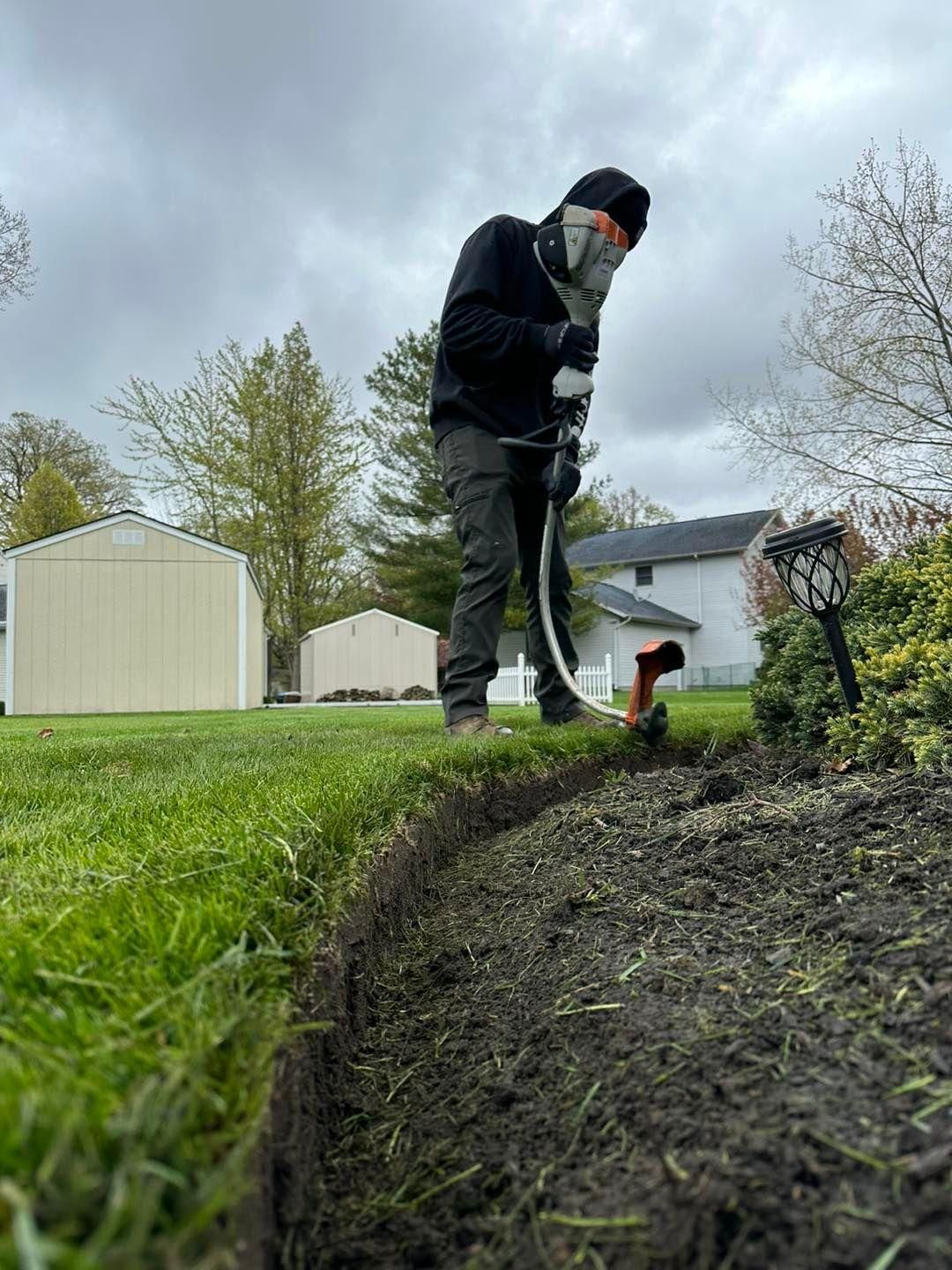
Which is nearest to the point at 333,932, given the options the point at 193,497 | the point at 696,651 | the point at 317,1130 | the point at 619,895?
the point at 317,1130

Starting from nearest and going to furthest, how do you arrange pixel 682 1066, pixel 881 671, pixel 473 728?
pixel 682 1066 < pixel 881 671 < pixel 473 728

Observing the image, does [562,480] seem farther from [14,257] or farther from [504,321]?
[14,257]

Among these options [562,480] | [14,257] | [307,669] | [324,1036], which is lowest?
[324,1036]

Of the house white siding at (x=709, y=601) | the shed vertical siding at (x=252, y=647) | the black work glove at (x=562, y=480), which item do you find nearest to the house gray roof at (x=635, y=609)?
the house white siding at (x=709, y=601)

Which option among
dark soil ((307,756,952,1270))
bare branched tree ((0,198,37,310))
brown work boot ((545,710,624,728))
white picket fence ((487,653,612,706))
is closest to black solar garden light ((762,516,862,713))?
dark soil ((307,756,952,1270))

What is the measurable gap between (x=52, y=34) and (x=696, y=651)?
26.4m

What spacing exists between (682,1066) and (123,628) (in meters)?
15.1

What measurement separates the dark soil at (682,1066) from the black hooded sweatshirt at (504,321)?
108 inches

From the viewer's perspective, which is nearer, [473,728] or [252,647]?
[473,728]

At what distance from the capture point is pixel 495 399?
416cm

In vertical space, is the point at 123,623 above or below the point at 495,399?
below

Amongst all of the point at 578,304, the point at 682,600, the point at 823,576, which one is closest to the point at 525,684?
the point at 578,304

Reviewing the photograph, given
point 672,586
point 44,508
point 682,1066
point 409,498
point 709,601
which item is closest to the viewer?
point 682,1066

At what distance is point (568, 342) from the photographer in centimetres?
371
